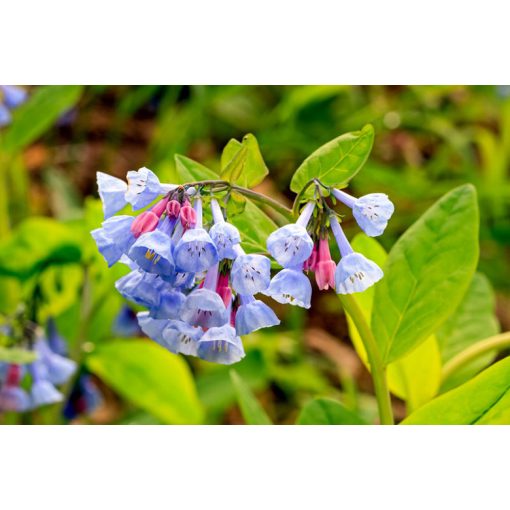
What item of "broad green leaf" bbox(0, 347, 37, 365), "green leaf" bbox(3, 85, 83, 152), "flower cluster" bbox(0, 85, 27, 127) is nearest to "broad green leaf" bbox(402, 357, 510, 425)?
"broad green leaf" bbox(0, 347, 37, 365)

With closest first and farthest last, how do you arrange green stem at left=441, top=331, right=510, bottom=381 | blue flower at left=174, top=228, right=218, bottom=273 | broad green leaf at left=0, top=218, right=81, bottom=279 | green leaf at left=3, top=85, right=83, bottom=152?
1. blue flower at left=174, top=228, right=218, bottom=273
2. green stem at left=441, top=331, right=510, bottom=381
3. broad green leaf at left=0, top=218, right=81, bottom=279
4. green leaf at left=3, top=85, right=83, bottom=152

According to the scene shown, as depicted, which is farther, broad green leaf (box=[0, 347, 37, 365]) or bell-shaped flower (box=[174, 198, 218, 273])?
broad green leaf (box=[0, 347, 37, 365])

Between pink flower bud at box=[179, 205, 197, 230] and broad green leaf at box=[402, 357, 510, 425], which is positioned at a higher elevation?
pink flower bud at box=[179, 205, 197, 230]

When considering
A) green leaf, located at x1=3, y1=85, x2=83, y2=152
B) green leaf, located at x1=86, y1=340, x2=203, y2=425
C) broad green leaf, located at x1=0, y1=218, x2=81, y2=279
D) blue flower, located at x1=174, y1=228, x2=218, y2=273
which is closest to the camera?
blue flower, located at x1=174, y1=228, x2=218, y2=273

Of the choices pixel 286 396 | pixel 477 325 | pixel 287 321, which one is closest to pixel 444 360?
pixel 477 325

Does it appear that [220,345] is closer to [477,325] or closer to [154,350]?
[477,325]

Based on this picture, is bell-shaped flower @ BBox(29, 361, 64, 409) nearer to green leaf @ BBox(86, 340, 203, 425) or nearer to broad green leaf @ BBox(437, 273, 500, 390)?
green leaf @ BBox(86, 340, 203, 425)

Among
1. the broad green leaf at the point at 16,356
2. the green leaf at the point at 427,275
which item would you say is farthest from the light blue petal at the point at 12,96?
the green leaf at the point at 427,275
